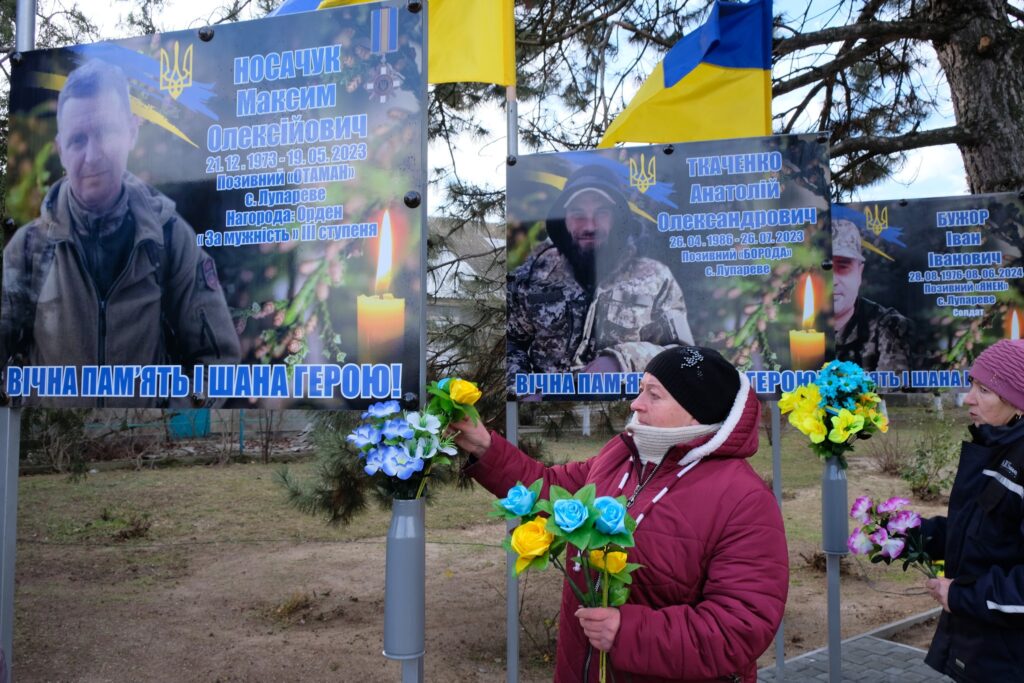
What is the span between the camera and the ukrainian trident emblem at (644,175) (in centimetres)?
331

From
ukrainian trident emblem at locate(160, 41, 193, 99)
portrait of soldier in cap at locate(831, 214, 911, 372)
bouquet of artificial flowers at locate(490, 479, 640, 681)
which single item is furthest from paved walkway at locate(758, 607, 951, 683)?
ukrainian trident emblem at locate(160, 41, 193, 99)

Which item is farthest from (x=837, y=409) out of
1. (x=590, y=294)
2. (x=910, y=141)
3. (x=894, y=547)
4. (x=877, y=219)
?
(x=910, y=141)

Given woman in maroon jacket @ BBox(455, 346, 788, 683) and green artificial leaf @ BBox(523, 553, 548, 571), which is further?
woman in maroon jacket @ BBox(455, 346, 788, 683)

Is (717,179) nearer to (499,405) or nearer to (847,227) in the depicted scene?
(499,405)

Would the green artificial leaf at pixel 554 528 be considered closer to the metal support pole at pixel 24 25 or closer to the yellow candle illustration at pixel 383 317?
the yellow candle illustration at pixel 383 317

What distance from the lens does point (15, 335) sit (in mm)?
2197

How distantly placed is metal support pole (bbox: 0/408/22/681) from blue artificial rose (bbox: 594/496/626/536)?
5.93 ft

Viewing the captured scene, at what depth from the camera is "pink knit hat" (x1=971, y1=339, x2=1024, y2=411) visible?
201 cm

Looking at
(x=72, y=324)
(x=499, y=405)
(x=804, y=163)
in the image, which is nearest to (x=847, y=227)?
(x=804, y=163)

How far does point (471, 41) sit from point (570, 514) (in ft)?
7.53

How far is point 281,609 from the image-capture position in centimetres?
568

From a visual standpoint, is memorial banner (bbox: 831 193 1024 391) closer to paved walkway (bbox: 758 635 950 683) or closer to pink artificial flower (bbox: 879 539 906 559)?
paved walkway (bbox: 758 635 950 683)

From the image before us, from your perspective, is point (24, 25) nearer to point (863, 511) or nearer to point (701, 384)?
point (701, 384)

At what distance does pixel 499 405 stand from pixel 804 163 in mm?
2241
